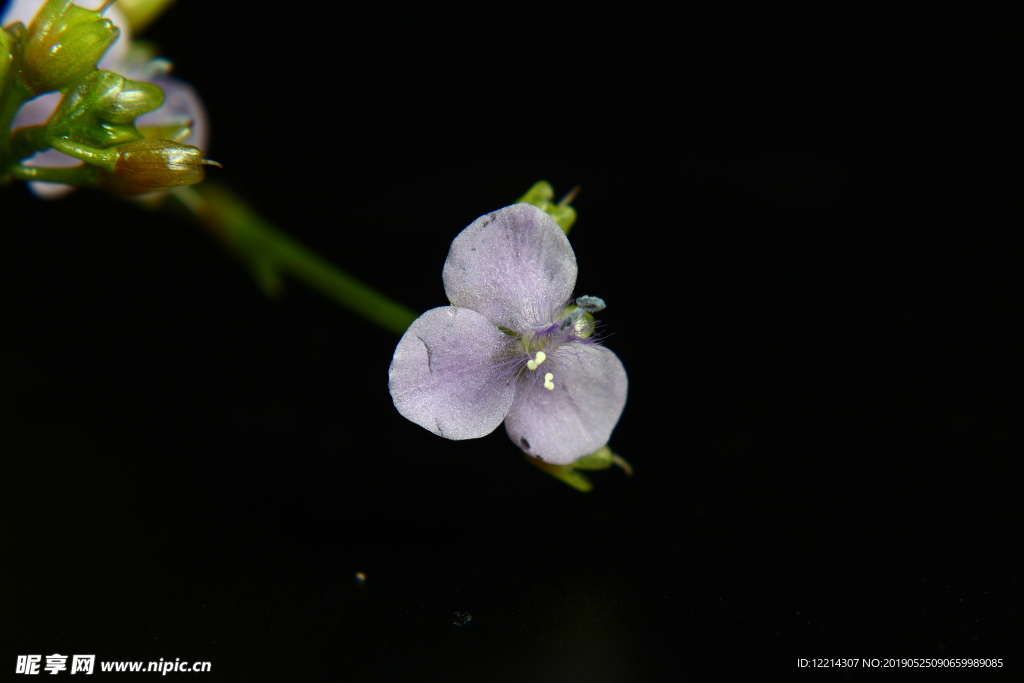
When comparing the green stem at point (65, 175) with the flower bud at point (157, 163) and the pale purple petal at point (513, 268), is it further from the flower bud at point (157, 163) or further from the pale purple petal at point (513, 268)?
the pale purple petal at point (513, 268)

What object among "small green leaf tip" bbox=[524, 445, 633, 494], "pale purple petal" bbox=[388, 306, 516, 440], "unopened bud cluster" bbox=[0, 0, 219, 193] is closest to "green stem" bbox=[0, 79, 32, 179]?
"unopened bud cluster" bbox=[0, 0, 219, 193]

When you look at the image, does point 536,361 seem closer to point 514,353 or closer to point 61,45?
point 514,353

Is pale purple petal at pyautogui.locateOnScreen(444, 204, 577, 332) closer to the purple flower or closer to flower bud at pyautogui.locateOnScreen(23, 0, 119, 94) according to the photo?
the purple flower

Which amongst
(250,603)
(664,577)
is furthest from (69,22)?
(664,577)

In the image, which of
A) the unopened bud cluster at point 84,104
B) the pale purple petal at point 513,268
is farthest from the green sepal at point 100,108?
the pale purple petal at point 513,268

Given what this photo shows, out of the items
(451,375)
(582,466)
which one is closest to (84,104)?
(451,375)

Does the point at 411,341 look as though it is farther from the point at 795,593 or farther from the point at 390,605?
the point at 795,593

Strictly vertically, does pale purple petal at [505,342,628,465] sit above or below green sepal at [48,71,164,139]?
below
